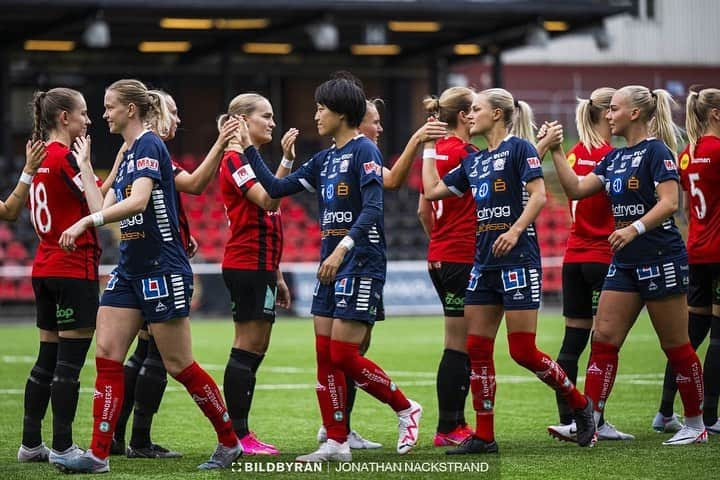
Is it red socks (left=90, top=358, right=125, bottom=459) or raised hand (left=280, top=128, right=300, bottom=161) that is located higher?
raised hand (left=280, top=128, right=300, bottom=161)

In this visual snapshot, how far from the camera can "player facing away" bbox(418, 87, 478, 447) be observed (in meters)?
8.40

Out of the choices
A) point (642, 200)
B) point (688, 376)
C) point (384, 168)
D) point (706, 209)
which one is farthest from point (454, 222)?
point (688, 376)

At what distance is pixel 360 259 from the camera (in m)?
7.23

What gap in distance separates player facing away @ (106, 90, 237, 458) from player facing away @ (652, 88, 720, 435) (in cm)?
342

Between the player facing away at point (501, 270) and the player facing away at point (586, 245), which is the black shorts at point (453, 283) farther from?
the player facing away at point (586, 245)

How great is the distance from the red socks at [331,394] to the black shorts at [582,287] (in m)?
2.23

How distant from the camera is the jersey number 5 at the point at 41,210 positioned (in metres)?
7.43

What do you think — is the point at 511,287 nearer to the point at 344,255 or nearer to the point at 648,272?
the point at 648,272

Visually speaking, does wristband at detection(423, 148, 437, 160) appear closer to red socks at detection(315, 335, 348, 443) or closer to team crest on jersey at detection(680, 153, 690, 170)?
red socks at detection(315, 335, 348, 443)

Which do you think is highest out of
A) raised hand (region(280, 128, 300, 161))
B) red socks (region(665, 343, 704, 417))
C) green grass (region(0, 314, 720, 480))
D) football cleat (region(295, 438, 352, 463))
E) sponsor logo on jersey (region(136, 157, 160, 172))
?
raised hand (region(280, 128, 300, 161))

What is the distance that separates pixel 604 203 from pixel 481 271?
4.75 feet

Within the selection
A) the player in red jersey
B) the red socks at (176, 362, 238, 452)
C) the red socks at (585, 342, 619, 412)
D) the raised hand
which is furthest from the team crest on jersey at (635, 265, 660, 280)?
the player in red jersey

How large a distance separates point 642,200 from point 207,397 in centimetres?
306

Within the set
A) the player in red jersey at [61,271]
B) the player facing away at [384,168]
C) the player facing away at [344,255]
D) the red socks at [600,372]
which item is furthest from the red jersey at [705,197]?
the player in red jersey at [61,271]
